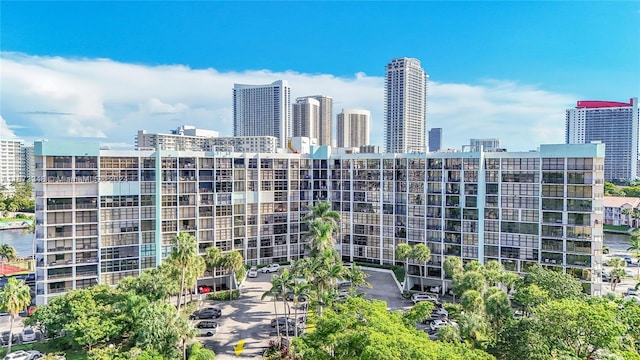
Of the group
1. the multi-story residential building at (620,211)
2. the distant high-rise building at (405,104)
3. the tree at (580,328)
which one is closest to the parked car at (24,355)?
the tree at (580,328)

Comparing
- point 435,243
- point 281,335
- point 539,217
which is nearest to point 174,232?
point 281,335

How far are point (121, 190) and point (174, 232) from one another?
33.6ft

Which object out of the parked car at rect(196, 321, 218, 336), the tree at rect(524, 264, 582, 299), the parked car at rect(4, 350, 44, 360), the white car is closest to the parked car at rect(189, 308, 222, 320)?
the parked car at rect(196, 321, 218, 336)

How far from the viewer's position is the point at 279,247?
270 ft

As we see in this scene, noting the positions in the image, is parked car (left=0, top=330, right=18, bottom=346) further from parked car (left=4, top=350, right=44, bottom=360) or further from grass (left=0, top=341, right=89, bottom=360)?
parked car (left=4, top=350, right=44, bottom=360)

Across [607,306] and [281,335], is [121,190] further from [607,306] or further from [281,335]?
[607,306]

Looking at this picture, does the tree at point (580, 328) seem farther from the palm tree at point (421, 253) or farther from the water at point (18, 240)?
the water at point (18, 240)

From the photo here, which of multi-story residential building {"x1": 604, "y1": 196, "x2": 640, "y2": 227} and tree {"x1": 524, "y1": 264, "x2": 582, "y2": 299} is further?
multi-story residential building {"x1": 604, "y1": 196, "x2": 640, "y2": 227}

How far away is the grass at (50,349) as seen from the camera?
156 ft

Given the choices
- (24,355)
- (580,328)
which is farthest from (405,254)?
(24,355)

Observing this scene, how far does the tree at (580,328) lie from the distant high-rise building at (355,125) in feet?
451

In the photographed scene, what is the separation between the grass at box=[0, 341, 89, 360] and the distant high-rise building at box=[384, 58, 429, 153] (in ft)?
485

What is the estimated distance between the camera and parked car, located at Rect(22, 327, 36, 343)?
52344mm

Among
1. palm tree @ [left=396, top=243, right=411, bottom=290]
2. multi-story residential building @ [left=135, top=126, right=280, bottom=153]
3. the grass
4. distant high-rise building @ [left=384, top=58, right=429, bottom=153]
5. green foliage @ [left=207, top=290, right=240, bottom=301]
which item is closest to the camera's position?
the grass
